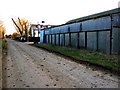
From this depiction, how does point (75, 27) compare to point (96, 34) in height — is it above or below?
above

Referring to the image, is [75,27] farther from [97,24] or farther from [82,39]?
[97,24]

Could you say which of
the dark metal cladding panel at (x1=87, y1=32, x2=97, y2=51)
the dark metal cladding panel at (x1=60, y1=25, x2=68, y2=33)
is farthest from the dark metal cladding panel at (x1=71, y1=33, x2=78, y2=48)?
the dark metal cladding panel at (x1=87, y1=32, x2=97, y2=51)

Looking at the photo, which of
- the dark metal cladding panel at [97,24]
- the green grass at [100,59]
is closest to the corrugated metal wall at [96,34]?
the dark metal cladding panel at [97,24]

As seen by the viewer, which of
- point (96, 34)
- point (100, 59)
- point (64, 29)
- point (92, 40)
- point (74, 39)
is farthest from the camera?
point (64, 29)

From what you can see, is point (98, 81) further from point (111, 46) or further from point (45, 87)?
point (111, 46)

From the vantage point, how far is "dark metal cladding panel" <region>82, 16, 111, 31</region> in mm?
23312

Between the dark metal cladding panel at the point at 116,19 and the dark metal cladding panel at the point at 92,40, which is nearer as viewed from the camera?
the dark metal cladding panel at the point at 116,19

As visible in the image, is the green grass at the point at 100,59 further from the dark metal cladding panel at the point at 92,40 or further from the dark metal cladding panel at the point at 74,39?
the dark metal cladding panel at the point at 74,39

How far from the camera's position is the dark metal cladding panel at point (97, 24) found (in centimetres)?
2331

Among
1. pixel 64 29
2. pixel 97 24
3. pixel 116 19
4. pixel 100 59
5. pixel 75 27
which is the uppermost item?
pixel 116 19

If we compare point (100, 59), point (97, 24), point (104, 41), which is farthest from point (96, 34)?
point (100, 59)

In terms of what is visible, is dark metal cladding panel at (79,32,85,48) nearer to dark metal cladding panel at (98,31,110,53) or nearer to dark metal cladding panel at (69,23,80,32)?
dark metal cladding panel at (69,23,80,32)

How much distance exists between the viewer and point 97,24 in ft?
84.6

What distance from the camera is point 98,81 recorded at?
32.4ft
